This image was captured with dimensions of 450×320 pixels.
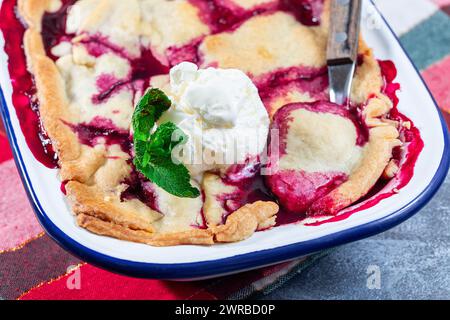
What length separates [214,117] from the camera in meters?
1.61

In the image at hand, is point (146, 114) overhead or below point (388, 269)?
overhead

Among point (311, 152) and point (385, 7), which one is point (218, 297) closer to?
point (311, 152)

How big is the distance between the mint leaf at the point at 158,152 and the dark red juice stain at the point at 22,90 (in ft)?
0.78

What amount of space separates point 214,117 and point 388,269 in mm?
630

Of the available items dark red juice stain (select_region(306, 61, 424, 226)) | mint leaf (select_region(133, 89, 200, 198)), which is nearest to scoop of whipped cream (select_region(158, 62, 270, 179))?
mint leaf (select_region(133, 89, 200, 198))

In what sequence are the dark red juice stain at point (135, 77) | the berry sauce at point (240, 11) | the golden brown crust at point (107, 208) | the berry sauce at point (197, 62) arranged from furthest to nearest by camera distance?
the berry sauce at point (240, 11) < the dark red juice stain at point (135, 77) < the berry sauce at point (197, 62) < the golden brown crust at point (107, 208)

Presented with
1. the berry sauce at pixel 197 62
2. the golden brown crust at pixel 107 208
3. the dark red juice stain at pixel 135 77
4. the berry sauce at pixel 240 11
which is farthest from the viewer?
the berry sauce at pixel 240 11

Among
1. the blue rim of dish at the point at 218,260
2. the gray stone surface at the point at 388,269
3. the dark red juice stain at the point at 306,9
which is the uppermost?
the dark red juice stain at the point at 306,9

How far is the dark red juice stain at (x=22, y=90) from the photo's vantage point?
1.65m

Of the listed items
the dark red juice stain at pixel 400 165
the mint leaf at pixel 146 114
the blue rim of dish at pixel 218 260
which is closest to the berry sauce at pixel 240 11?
the dark red juice stain at pixel 400 165

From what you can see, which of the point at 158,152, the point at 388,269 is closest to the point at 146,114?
the point at 158,152

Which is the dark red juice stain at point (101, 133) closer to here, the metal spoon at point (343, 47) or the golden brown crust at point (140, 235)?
the golden brown crust at point (140, 235)

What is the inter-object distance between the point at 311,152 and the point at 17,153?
72 cm

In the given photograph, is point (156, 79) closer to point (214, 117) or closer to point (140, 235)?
point (214, 117)
